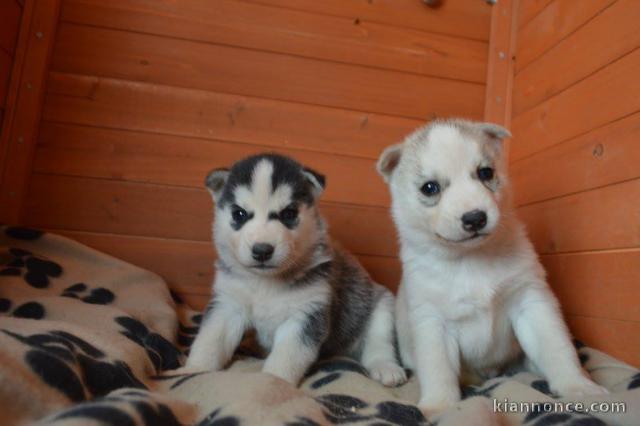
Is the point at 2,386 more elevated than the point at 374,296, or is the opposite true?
the point at 374,296

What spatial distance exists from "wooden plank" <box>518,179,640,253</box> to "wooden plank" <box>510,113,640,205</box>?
0.15 feet

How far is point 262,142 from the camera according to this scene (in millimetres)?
3168

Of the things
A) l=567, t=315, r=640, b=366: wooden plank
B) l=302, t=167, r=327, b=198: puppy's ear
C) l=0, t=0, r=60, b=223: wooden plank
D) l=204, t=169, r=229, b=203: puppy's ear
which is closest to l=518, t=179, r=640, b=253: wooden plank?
l=567, t=315, r=640, b=366: wooden plank

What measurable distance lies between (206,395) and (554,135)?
2218 mm

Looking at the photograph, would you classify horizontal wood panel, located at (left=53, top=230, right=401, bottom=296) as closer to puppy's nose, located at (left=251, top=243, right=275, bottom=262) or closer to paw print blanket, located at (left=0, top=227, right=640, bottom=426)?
paw print blanket, located at (left=0, top=227, right=640, bottom=426)

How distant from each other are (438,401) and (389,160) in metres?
1.06

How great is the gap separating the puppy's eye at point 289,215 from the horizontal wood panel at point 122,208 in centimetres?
82

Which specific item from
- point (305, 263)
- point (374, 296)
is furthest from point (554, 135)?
point (305, 263)

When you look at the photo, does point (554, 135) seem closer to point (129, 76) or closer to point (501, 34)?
point (501, 34)

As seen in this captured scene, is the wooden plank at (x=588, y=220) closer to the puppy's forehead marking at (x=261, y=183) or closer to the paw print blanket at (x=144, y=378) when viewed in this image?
the paw print blanket at (x=144, y=378)

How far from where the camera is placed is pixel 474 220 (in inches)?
73.2

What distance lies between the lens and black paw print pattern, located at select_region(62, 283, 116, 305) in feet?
8.64

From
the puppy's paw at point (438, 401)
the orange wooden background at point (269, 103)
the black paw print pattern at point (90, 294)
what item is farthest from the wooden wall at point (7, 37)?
the puppy's paw at point (438, 401)

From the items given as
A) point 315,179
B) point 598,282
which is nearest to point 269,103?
point 315,179
